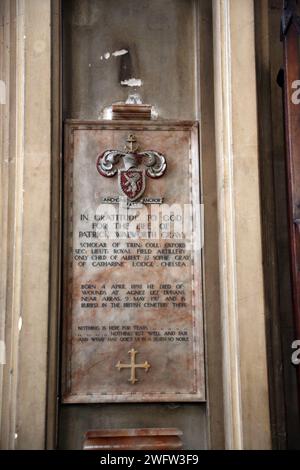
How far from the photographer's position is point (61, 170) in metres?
5.10

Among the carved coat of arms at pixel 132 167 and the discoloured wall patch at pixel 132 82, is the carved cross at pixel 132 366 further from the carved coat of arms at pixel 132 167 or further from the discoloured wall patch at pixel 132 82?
the discoloured wall patch at pixel 132 82

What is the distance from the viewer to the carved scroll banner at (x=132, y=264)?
4902 mm

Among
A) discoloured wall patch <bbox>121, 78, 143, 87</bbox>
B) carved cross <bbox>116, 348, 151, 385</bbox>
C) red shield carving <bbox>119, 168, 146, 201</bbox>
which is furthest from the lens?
discoloured wall patch <bbox>121, 78, 143, 87</bbox>

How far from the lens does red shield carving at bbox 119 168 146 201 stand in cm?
513

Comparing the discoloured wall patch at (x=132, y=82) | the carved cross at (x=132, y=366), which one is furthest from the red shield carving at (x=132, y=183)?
the carved cross at (x=132, y=366)

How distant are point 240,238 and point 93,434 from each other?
1.78 meters

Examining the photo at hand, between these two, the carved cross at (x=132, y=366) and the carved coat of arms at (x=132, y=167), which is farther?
the carved coat of arms at (x=132, y=167)

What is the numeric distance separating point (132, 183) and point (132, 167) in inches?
5.4

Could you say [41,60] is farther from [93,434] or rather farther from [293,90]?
[93,434]

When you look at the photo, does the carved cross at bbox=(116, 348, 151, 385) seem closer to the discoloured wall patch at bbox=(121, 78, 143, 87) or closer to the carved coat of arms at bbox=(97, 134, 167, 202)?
the carved coat of arms at bbox=(97, 134, 167, 202)

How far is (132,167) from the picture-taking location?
17.0 feet

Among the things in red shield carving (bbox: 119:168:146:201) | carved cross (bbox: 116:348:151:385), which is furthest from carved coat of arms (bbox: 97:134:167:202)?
carved cross (bbox: 116:348:151:385)

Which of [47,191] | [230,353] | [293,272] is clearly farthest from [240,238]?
[47,191]

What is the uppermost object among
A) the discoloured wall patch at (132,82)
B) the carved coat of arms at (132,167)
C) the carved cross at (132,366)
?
the discoloured wall patch at (132,82)
